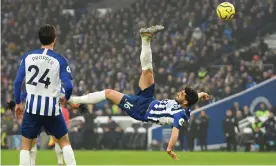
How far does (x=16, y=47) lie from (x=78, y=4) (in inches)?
176

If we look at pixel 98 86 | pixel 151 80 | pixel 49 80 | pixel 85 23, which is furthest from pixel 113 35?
pixel 49 80

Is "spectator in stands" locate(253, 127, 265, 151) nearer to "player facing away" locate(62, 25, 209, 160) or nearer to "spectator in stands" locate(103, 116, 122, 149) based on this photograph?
"spectator in stands" locate(103, 116, 122, 149)

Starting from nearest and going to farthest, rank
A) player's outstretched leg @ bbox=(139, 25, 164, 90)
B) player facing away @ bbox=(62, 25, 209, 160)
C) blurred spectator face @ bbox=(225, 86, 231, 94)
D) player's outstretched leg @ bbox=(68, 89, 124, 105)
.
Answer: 1. player facing away @ bbox=(62, 25, 209, 160)
2. player's outstretched leg @ bbox=(139, 25, 164, 90)
3. player's outstretched leg @ bbox=(68, 89, 124, 105)
4. blurred spectator face @ bbox=(225, 86, 231, 94)

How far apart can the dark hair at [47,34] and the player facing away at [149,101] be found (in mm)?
2200

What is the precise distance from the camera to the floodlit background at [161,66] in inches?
998

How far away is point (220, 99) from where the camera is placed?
26.4m

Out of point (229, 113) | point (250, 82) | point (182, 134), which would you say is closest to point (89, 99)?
point (229, 113)

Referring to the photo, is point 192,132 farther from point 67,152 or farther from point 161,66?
point 67,152

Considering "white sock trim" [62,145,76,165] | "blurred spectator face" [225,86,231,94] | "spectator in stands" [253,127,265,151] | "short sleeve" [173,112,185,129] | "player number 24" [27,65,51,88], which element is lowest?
"spectator in stands" [253,127,265,151]

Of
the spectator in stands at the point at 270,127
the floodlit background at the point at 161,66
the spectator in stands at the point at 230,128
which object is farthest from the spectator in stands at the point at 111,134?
the spectator in stands at the point at 270,127

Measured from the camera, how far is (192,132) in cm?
2545

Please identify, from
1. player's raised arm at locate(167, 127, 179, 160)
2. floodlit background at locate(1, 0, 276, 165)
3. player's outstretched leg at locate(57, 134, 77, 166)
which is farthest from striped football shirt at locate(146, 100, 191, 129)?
floodlit background at locate(1, 0, 276, 165)

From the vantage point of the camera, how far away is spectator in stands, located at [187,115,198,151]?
25453 millimetres

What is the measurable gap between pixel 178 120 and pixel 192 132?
14376mm
